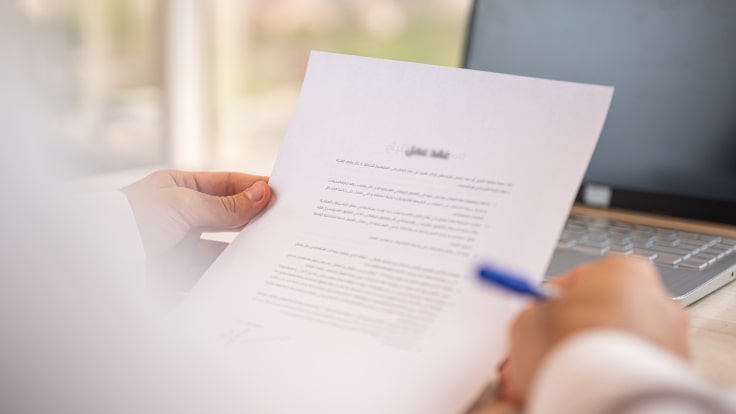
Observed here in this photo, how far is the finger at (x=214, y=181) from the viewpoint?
782mm

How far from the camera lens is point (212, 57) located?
3.81 metres

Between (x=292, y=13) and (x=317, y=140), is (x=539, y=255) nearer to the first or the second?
(x=317, y=140)

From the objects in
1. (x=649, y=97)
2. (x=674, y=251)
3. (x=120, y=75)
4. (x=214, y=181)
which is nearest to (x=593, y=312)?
(x=214, y=181)

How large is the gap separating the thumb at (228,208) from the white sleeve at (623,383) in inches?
16.9

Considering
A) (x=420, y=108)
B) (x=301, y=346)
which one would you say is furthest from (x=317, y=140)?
(x=301, y=346)

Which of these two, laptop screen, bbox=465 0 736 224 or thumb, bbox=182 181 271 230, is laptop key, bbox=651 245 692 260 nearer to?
laptop screen, bbox=465 0 736 224

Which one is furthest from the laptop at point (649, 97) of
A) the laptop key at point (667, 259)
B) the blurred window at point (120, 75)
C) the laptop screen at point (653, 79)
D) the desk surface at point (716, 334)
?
the blurred window at point (120, 75)

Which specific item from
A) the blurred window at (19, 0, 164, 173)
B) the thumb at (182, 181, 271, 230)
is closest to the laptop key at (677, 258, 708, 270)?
the thumb at (182, 181, 271, 230)

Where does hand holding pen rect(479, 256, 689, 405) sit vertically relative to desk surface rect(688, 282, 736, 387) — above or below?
above

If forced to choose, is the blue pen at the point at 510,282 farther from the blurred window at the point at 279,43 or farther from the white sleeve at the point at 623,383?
the blurred window at the point at 279,43

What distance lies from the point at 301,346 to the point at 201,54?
3.38 metres

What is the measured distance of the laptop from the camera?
1140 mm

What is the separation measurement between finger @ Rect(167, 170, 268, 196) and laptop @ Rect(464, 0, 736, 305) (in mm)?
468

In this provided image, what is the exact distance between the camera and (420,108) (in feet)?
2.15
